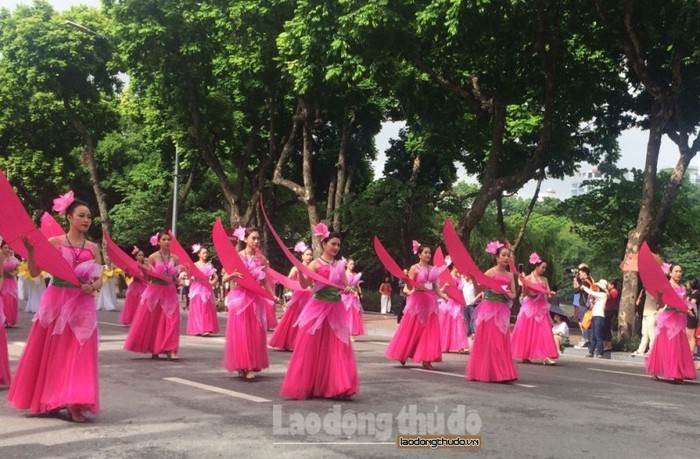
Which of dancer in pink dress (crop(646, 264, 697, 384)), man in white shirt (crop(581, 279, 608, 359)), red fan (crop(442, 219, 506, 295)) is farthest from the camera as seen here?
man in white shirt (crop(581, 279, 608, 359))

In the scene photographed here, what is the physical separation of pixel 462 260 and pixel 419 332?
6.48 feet

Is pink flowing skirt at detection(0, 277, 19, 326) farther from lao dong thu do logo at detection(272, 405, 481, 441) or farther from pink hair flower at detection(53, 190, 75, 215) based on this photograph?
lao dong thu do logo at detection(272, 405, 481, 441)

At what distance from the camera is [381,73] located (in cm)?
1972

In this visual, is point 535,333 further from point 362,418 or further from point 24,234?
point 24,234

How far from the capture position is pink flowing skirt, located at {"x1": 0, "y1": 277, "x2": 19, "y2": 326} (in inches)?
651

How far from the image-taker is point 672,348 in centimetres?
1223

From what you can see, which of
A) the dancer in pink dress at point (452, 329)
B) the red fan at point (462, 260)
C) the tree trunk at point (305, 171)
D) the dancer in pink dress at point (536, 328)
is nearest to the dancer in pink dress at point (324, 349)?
the red fan at point (462, 260)

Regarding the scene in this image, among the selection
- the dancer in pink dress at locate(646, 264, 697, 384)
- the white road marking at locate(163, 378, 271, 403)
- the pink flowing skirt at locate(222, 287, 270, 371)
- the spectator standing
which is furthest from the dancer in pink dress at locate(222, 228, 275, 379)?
the spectator standing

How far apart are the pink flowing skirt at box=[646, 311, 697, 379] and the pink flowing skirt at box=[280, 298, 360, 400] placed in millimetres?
5732

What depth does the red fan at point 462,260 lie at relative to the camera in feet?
34.7

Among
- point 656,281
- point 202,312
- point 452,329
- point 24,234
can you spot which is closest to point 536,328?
point 452,329

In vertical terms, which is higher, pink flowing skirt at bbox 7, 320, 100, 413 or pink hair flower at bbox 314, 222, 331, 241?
pink hair flower at bbox 314, 222, 331, 241

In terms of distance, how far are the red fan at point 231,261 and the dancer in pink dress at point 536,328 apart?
560cm

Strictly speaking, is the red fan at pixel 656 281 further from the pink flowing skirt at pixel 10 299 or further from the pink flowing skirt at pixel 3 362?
the pink flowing skirt at pixel 10 299
